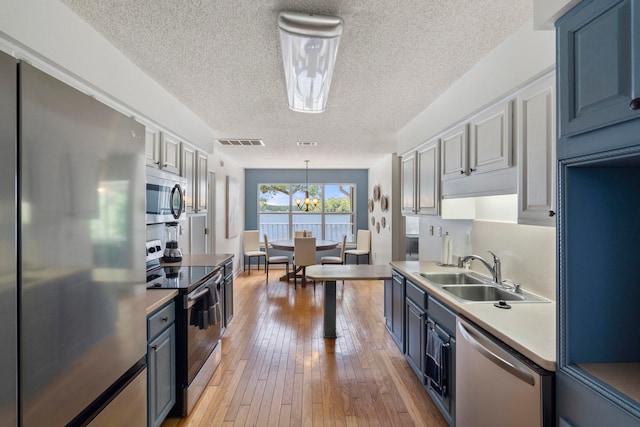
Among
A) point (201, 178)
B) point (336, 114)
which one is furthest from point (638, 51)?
point (201, 178)

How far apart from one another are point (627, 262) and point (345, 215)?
6842 mm

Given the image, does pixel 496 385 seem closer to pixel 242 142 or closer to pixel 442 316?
pixel 442 316

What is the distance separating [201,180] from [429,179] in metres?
2.45

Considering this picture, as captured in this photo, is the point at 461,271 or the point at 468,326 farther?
the point at 461,271

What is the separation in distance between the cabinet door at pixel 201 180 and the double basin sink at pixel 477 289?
→ 7.90ft

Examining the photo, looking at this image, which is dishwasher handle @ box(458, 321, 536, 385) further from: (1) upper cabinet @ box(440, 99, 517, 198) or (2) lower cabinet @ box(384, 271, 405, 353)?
(2) lower cabinet @ box(384, 271, 405, 353)

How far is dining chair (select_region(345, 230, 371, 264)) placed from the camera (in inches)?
274

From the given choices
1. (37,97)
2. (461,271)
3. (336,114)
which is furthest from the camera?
(336,114)

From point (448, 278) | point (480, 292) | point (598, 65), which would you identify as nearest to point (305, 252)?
point (448, 278)

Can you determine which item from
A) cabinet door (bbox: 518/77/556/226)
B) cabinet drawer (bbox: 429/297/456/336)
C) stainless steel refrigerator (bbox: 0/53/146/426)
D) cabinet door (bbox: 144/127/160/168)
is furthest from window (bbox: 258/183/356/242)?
stainless steel refrigerator (bbox: 0/53/146/426)

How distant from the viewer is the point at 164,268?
2.83 meters

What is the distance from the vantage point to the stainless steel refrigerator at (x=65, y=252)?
799mm

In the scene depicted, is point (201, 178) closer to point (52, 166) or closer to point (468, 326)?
point (52, 166)

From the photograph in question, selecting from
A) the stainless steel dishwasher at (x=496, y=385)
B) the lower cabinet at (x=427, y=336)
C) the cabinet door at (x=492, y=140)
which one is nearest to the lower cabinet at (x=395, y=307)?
the lower cabinet at (x=427, y=336)
